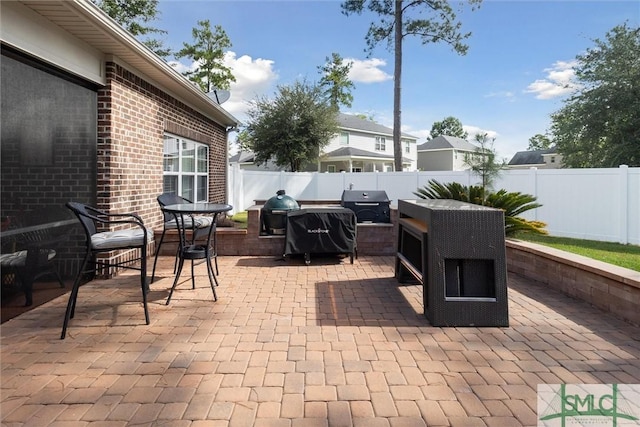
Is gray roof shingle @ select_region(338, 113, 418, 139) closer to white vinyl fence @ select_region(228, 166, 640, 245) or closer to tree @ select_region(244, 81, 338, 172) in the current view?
tree @ select_region(244, 81, 338, 172)

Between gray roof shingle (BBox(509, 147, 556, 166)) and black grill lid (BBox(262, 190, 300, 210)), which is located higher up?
gray roof shingle (BBox(509, 147, 556, 166))

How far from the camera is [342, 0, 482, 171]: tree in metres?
16.8

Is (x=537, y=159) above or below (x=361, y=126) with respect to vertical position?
below

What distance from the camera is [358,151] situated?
29.5 meters

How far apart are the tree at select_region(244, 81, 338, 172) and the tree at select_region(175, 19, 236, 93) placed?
902 cm

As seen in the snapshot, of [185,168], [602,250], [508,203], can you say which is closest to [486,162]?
[508,203]

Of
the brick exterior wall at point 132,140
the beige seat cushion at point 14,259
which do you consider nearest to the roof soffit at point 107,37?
the brick exterior wall at point 132,140

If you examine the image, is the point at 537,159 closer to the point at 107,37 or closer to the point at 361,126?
the point at 361,126

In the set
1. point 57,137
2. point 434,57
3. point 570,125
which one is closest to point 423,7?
point 434,57

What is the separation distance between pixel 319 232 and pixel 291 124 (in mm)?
15825

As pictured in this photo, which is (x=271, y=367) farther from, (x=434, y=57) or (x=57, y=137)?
(x=434, y=57)

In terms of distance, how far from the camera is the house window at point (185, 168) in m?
7.50

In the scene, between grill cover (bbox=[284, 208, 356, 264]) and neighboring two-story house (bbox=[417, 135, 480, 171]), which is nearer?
grill cover (bbox=[284, 208, 356, 264])

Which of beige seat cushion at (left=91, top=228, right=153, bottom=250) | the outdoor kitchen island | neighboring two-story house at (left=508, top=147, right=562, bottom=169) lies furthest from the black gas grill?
neighboring two-story house at (left=508, top=147, right=562, bottom=169)
